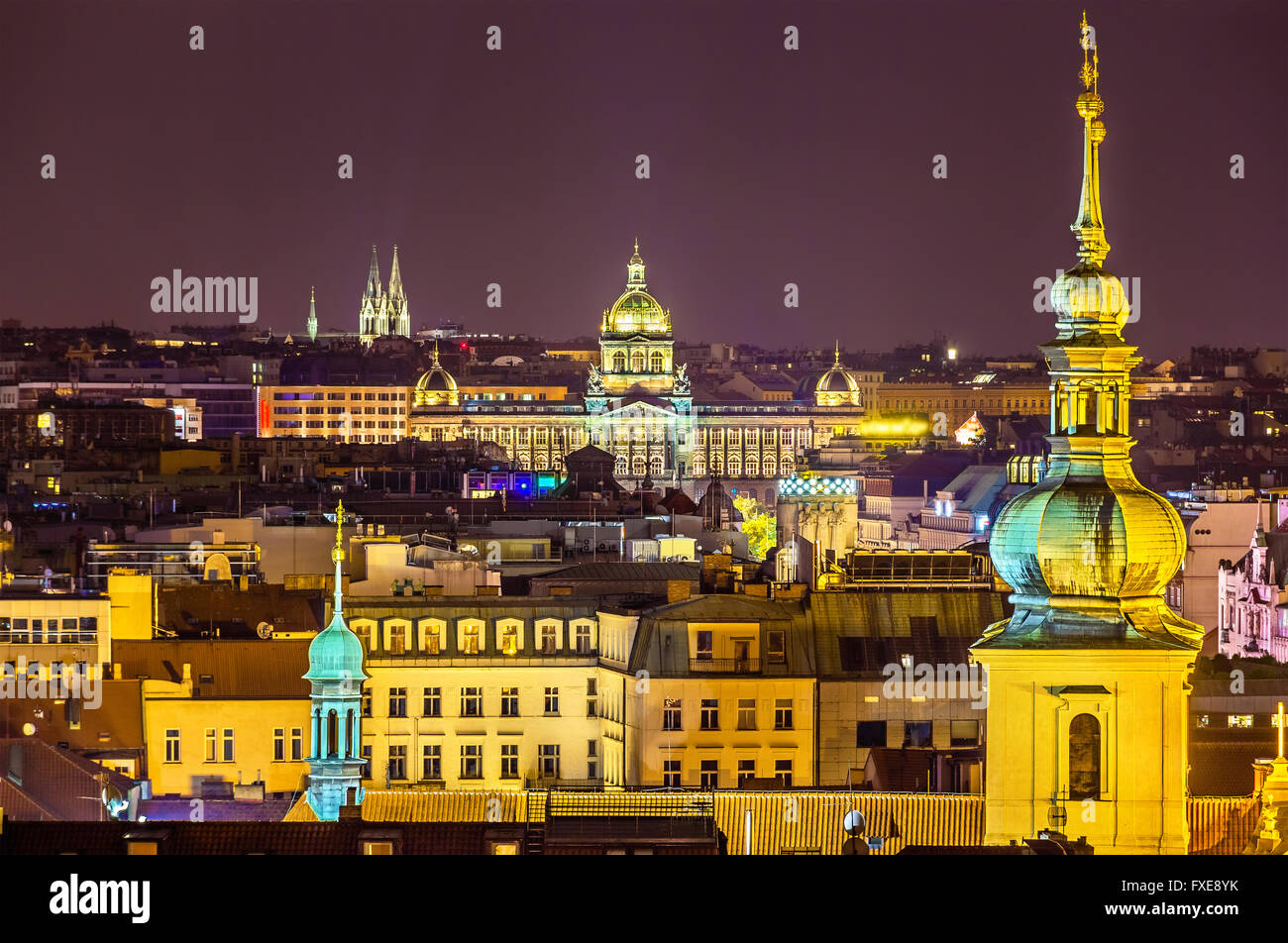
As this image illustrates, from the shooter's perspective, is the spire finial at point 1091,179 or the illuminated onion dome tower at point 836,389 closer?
the spire finial at point 1091,179

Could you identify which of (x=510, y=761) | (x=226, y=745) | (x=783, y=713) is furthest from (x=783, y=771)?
(x=226, y=745)

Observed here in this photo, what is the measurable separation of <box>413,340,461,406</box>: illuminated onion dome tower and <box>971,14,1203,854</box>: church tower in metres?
149

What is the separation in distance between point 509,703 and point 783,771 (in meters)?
3.70

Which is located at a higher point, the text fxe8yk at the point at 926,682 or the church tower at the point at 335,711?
the church tower at the point at 335,711

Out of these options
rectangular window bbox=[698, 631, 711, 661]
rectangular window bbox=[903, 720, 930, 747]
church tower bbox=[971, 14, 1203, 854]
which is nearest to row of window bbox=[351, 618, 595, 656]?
rectangular window bbox=[698, 631, 711, 661]

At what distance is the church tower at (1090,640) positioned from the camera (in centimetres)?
2172

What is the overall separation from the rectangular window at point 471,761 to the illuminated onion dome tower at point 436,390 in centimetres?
13388

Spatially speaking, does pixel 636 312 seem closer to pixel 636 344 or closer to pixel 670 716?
pixel 636 344

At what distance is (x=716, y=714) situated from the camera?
36281 mm

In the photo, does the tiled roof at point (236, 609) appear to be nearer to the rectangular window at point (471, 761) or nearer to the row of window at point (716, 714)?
the rectangular window at point (471, 761)

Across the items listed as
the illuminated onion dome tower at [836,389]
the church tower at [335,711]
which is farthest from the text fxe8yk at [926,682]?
Answer: the illuminated onion dome tower at [836,389]

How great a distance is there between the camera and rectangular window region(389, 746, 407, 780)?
121 ft

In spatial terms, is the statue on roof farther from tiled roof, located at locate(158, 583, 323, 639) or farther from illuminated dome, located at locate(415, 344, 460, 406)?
tiled roof, located at locate(158, 583, 323, 639)
